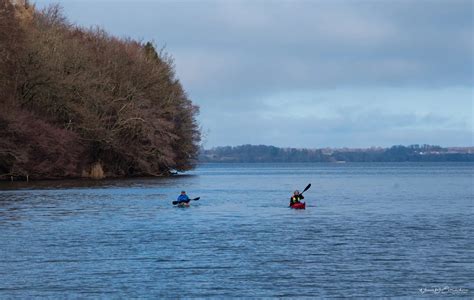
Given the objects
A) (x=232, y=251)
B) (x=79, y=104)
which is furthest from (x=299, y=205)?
(x=79, y=104)

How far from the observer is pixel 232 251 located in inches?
1096

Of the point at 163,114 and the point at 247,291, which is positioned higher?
the point at 163,114

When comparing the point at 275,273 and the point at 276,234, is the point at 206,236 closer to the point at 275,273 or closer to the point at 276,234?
the point at 276,234

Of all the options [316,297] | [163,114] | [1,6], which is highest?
[1,6]

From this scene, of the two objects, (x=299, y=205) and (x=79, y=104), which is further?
(x=79, y=104)

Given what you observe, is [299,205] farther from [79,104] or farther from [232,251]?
[79,104]

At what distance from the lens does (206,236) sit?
32469 mm

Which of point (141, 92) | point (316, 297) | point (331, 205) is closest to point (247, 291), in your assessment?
point (316, 297)

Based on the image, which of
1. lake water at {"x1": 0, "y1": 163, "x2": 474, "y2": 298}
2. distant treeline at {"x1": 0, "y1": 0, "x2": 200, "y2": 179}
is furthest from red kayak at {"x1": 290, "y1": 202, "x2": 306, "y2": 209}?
distant treeline at {"x1": 0, "y1": 0, "x2": 200, "y2": 179}

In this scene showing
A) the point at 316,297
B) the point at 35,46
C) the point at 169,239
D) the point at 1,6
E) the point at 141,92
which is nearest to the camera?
the point at 316,297

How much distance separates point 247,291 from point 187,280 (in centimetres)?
210

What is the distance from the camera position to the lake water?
21.4m

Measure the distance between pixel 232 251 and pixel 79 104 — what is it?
54573 mm

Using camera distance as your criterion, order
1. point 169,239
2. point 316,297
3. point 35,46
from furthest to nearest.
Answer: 1. point 35,46
2. point 169,239
3. point 316,297
